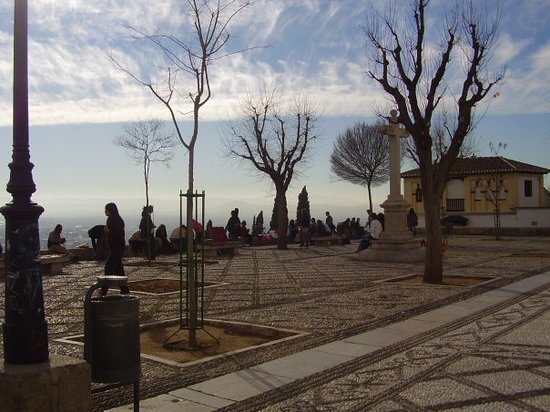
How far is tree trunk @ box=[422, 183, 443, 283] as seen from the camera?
13.6 meters

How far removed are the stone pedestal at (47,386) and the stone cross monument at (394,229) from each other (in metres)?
15.7

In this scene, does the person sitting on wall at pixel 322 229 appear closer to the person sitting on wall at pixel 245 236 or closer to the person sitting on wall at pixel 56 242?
the person sitting on wall at pixel 245 236

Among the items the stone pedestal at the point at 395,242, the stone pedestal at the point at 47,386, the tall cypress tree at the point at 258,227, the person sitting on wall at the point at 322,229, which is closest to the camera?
the stone pedestal at the point at 47,386

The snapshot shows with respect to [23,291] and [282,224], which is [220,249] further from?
[23,291]

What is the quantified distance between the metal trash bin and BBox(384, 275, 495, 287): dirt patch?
9.63 m

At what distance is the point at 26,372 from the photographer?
433cm

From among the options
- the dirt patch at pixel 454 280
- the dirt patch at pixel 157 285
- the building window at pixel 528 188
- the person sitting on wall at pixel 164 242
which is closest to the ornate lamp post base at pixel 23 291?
the dirt patch at pixel 157 285

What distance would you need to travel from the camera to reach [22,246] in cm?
453

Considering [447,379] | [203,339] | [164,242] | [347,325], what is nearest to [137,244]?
[164,242]

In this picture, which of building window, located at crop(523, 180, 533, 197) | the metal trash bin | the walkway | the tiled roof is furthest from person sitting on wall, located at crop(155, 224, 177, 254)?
building window, located at crop(523, 180, 533, 197)

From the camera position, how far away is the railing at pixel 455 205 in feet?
171

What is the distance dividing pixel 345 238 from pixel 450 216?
1935 cm

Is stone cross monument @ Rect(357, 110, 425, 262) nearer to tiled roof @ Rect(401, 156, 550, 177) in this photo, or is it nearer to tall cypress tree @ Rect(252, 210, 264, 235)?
tall cypress tree @ Rect(252, 210, 264, 235)

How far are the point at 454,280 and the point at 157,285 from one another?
261 inches
